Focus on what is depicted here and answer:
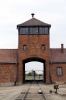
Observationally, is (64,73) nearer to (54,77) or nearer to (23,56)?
(54,77)

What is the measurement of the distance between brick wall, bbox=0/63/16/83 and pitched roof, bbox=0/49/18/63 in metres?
0.82

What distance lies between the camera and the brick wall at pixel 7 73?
37.0 meters

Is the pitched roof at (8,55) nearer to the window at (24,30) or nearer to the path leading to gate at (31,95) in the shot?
the window at (24,30)

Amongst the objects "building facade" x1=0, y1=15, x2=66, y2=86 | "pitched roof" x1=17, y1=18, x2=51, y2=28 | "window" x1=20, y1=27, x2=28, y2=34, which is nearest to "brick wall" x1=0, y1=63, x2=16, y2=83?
"building facade" x1=0, y1=15, x2=66, y2=86

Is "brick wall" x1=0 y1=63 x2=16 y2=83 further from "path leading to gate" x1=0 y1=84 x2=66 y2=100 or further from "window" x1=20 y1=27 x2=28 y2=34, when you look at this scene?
"path leading to gate" x1=0 y1=84 x2=66 y2=100

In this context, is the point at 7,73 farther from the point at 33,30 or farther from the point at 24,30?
the point at 33,30

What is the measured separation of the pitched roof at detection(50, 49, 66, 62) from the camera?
127 feet

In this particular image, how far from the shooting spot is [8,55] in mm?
39656

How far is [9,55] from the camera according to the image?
3966cm

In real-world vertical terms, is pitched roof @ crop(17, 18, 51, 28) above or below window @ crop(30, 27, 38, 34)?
above

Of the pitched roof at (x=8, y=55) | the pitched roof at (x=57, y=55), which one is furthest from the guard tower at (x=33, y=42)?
the pitched roof at (x=57, y=55)

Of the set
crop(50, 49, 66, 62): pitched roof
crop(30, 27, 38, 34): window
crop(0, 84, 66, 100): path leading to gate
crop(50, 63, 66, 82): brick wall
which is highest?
crop(30, 27, 38, 34): window

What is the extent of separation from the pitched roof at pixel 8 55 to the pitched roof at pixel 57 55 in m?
6.05

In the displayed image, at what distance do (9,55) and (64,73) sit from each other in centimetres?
941
